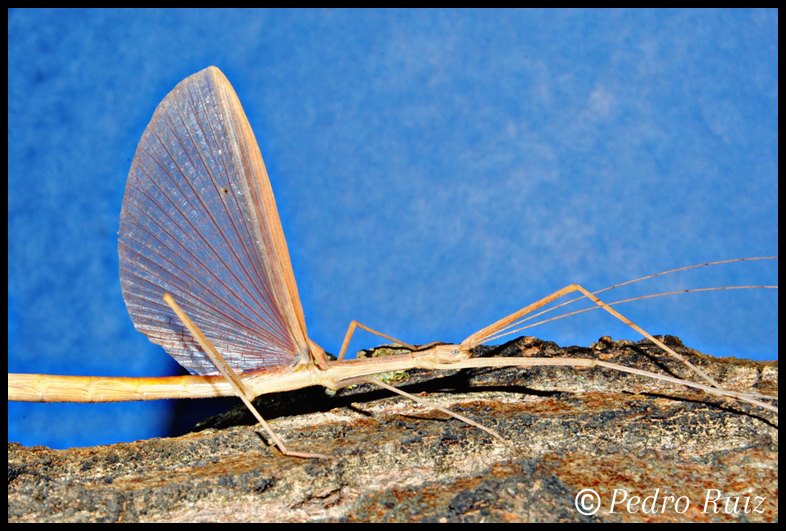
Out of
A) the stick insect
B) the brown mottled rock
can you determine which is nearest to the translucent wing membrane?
the stick insect

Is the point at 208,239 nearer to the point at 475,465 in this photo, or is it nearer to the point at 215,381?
the point at 215,381

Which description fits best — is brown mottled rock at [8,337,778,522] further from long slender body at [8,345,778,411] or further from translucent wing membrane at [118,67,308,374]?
translucent wing membrane at [118,67,308,374]

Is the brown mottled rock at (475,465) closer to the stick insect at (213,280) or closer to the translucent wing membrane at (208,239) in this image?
the stick insect at (213,280)

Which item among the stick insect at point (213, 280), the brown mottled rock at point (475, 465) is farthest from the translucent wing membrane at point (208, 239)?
the brown mottled rock at point (475, 465)

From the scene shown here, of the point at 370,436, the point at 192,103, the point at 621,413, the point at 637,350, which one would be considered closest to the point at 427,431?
the point at 370,436

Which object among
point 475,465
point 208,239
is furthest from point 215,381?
point 475,465

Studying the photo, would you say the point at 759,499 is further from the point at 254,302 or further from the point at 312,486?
the point at 254,302
